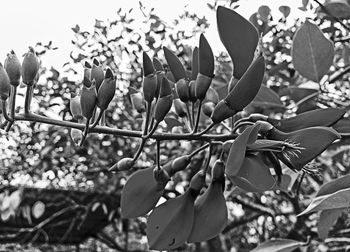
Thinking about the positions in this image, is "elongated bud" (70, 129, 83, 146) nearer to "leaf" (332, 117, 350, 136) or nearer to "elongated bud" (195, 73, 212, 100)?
"elongated bud" (195, 73, 212, 100)

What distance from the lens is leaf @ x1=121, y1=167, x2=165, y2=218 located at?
45 cm

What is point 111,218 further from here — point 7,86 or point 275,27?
point 7,86

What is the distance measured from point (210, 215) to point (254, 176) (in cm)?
7

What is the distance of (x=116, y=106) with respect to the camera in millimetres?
1629

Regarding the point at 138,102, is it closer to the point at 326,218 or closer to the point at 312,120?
the point at 312,120

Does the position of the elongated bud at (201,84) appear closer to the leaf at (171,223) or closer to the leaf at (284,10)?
the leaf at (171,223)

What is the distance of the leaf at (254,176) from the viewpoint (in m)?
0.38

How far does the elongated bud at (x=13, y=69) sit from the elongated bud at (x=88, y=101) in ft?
0.19

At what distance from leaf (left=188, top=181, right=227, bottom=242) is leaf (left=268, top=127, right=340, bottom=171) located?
0.07m

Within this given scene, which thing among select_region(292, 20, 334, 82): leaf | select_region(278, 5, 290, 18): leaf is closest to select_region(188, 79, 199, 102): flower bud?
select_region(292, 20, 334, 82): leaf

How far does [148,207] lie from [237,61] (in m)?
0.13

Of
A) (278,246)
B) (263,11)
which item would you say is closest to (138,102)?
(278,246)

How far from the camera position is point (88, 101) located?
0.42 meters

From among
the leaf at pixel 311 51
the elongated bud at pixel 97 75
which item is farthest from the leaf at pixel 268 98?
the elongated bud at pixel 97 75
